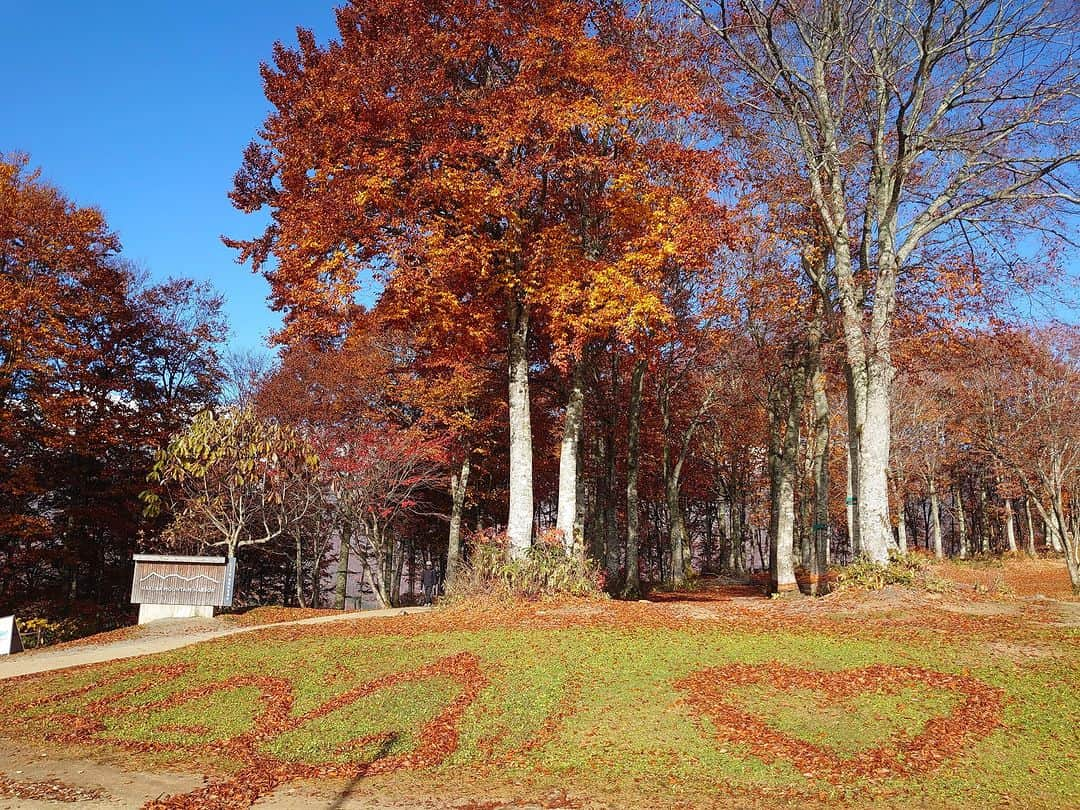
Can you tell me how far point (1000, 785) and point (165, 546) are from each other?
82.0 ft

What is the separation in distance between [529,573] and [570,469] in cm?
226

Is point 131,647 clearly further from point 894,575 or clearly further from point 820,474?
point 820,474

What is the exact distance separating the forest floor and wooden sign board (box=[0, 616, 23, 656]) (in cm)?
410

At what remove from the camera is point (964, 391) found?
28.1m

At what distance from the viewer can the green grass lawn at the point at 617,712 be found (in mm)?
5652

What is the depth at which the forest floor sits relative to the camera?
5660 mm

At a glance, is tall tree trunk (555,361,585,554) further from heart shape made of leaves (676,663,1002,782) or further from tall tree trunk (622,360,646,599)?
heart shape made of leaves (676,663,1002,782)

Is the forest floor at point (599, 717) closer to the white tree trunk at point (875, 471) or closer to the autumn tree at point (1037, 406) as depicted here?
the white tree trunk at point (875, 471)

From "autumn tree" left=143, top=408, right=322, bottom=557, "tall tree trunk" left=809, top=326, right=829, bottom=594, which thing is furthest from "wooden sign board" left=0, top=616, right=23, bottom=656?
"tall tree trunk" left=809, top=326, right=829, bottom=594

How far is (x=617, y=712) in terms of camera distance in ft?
23.6

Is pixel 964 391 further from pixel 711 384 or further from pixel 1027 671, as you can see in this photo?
pixel 1027 671

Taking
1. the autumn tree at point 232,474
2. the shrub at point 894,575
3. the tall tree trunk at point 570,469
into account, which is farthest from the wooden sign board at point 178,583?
the shrub at point 894,575

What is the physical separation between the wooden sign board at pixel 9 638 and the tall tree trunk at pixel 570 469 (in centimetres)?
1101

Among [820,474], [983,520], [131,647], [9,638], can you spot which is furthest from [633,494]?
[983,520]
